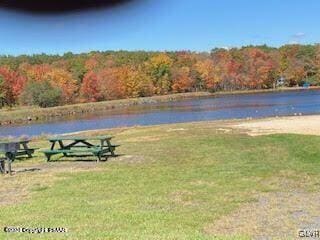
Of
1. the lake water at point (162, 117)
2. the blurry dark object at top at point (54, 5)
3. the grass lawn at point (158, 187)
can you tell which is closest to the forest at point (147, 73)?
the lake water at point (162, 117)

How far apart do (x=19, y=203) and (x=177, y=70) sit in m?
111

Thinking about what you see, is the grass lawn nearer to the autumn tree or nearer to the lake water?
the lake water

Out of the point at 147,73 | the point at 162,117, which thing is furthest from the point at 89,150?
the point at 147,73

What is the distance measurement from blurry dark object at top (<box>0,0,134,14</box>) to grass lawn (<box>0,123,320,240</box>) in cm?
594

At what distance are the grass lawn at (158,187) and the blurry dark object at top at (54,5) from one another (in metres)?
5.94

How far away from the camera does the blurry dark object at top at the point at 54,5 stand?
3.78 feet

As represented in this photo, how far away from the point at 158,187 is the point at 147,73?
105947 mm

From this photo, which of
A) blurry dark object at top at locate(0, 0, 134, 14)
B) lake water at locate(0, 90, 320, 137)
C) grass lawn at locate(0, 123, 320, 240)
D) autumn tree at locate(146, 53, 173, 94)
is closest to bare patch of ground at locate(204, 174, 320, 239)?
grass lawn at locate(0, 123, 320, 240)

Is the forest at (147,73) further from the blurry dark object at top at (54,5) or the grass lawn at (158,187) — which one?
the blurry dark object at top at (54,5)

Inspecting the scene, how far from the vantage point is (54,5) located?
46.2 inches

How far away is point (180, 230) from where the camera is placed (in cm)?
743

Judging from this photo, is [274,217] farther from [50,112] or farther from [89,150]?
[50,112]

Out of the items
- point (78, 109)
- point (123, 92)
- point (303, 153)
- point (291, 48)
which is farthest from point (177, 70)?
point (303, 153)

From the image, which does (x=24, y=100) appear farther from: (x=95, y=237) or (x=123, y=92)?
(x=95, y=237)
